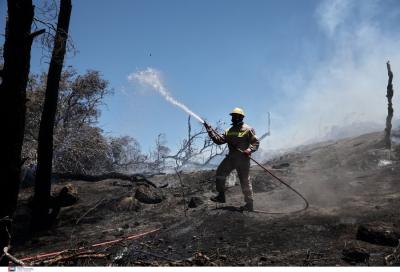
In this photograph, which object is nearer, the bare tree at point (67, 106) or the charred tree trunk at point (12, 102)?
the charred tree trunk at point (12, 102)

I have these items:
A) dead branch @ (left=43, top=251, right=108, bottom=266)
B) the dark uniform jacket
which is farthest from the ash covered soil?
the dark uniform jacket

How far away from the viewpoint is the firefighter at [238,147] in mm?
6223

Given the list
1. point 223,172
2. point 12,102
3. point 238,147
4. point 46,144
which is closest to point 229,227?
point 223,172

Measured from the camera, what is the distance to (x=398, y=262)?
3.03 meters

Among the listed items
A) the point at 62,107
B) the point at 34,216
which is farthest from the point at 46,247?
the point at 62,107

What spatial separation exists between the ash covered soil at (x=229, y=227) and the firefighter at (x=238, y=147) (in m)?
0.68

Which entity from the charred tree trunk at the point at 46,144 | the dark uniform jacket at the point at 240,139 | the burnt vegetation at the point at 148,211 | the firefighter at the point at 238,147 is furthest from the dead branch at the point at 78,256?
the dark uniform jacket at the point at 240,139

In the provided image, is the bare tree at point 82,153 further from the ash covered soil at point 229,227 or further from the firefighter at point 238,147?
the firefighter at point 238,147

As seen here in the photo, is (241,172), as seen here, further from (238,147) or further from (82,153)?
(82,153)

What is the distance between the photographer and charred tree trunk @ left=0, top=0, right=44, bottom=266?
336cm

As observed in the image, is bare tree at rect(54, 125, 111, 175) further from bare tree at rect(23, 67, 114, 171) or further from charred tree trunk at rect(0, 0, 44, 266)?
charred tree trunk at rect(0, 0, 44, 266)

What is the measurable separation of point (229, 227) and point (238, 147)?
82.4 inches

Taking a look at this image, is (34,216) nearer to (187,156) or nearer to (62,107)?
(62,107)

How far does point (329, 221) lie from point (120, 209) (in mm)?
5076
